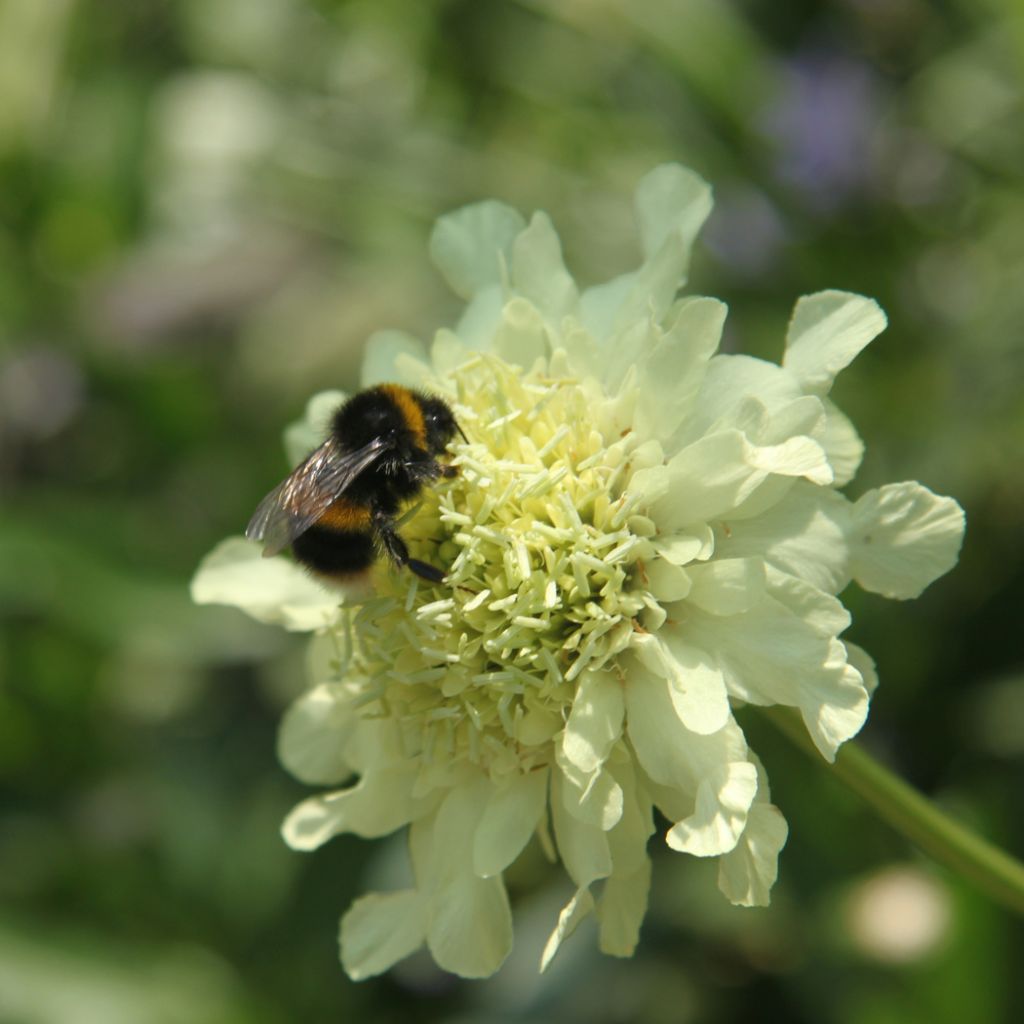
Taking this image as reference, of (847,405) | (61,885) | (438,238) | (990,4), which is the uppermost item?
(990,4)

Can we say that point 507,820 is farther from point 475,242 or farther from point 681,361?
point 475,242

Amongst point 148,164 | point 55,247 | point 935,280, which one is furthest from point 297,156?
point 935,280

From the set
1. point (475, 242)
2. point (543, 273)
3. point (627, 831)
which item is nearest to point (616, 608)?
point (627, 831)

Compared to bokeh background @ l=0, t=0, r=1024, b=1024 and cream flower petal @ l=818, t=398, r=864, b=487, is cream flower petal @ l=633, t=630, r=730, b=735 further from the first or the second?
bokeh background @ l=0, t=0, r=1024, b=1024

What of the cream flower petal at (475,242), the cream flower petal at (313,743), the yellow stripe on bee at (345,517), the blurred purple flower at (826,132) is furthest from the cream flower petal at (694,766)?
the blurred purple flower at (826,132)

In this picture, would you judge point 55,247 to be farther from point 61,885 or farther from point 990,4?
point 990,4

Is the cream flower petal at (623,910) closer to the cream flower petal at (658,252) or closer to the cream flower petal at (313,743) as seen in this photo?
the cream flower petal at (313,743)
